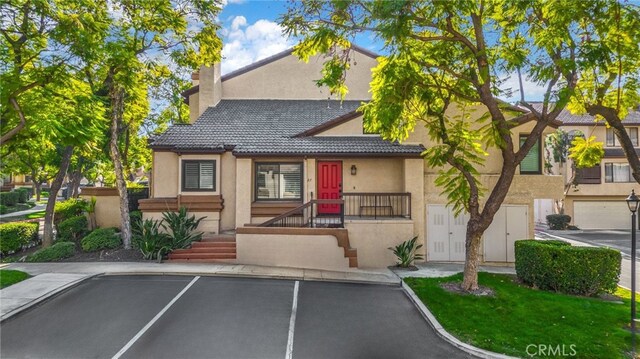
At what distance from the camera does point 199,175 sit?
46.5ft

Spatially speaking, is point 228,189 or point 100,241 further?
point 228,189

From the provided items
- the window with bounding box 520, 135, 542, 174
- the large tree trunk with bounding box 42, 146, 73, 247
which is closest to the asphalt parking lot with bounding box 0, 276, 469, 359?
the large tree trunk with bounding box 42, 146, 73, 247

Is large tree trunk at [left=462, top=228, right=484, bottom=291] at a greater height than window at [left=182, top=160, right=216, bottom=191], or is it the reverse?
window at [left=182, top=160, right=216, bottom=191]

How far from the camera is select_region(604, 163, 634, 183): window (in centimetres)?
2622

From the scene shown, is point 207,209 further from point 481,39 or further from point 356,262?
point 481,39

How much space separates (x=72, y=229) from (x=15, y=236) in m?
1.94

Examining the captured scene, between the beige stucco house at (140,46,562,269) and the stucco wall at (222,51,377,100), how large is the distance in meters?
2.97

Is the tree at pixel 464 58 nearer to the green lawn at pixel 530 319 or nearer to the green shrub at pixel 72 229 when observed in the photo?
the green lawn at pixel 530 319

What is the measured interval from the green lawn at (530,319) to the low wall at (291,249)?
126 inches

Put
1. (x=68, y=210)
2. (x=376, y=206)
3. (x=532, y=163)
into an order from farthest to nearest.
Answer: (x=68, y=210)
(x=376, y=206)
(x=532, y=163)

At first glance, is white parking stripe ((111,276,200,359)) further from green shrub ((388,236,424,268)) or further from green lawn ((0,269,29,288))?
green shrub ((388,236,424,268))

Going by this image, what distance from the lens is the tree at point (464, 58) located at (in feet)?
26.1

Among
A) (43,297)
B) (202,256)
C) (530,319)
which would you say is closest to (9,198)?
(202,256)

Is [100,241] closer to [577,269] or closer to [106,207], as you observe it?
[106,207]
